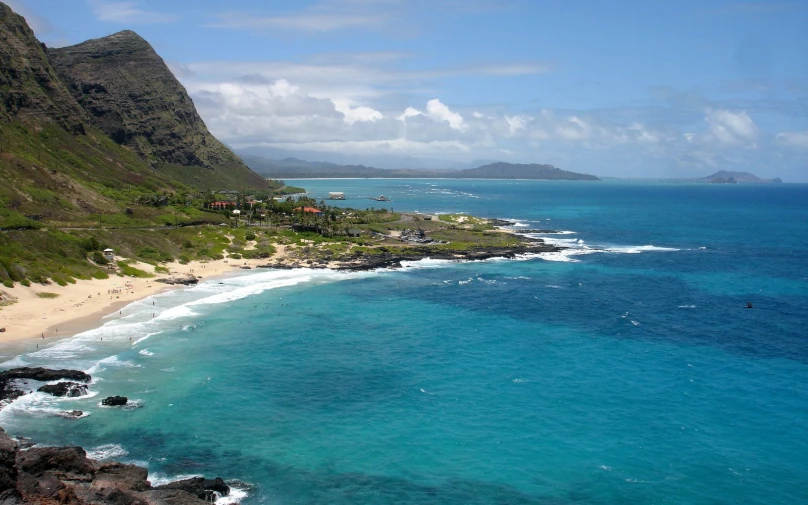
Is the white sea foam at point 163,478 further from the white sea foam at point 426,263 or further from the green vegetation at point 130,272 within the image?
the white sea foam at point 426,263

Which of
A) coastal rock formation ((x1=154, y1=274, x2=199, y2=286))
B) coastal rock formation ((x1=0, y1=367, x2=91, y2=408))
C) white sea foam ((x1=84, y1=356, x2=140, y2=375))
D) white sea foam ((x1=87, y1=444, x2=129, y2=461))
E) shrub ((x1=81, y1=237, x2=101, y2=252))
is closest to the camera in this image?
white sea foam ((x1=87, y1=444, x2=129, y2=461))

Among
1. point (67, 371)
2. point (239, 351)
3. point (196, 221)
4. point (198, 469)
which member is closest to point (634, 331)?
point (239, 351)

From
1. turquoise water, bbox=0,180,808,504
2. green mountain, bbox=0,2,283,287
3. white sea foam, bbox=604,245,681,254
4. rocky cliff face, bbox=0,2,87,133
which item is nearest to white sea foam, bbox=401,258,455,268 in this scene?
turquoise water, bbox=0,180,808,504

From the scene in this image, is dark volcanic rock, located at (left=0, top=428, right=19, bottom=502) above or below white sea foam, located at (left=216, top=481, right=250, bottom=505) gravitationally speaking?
above

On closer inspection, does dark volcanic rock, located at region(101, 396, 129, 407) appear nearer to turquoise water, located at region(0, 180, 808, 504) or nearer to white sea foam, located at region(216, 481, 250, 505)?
turquoise water, located at region(0, 180, 808, 504)

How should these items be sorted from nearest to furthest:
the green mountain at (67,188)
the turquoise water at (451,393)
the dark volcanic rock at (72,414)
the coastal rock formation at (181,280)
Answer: the turquoise water at (451,393), the dark volcanic rock at (72,414), the green mountain at (67,188), the coastal rock formation at (181,280)

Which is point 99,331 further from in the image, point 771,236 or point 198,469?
point 771,236

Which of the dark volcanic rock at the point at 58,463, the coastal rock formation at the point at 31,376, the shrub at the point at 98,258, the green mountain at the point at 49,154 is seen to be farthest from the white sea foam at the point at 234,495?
the green mountain at the point at 49,154
